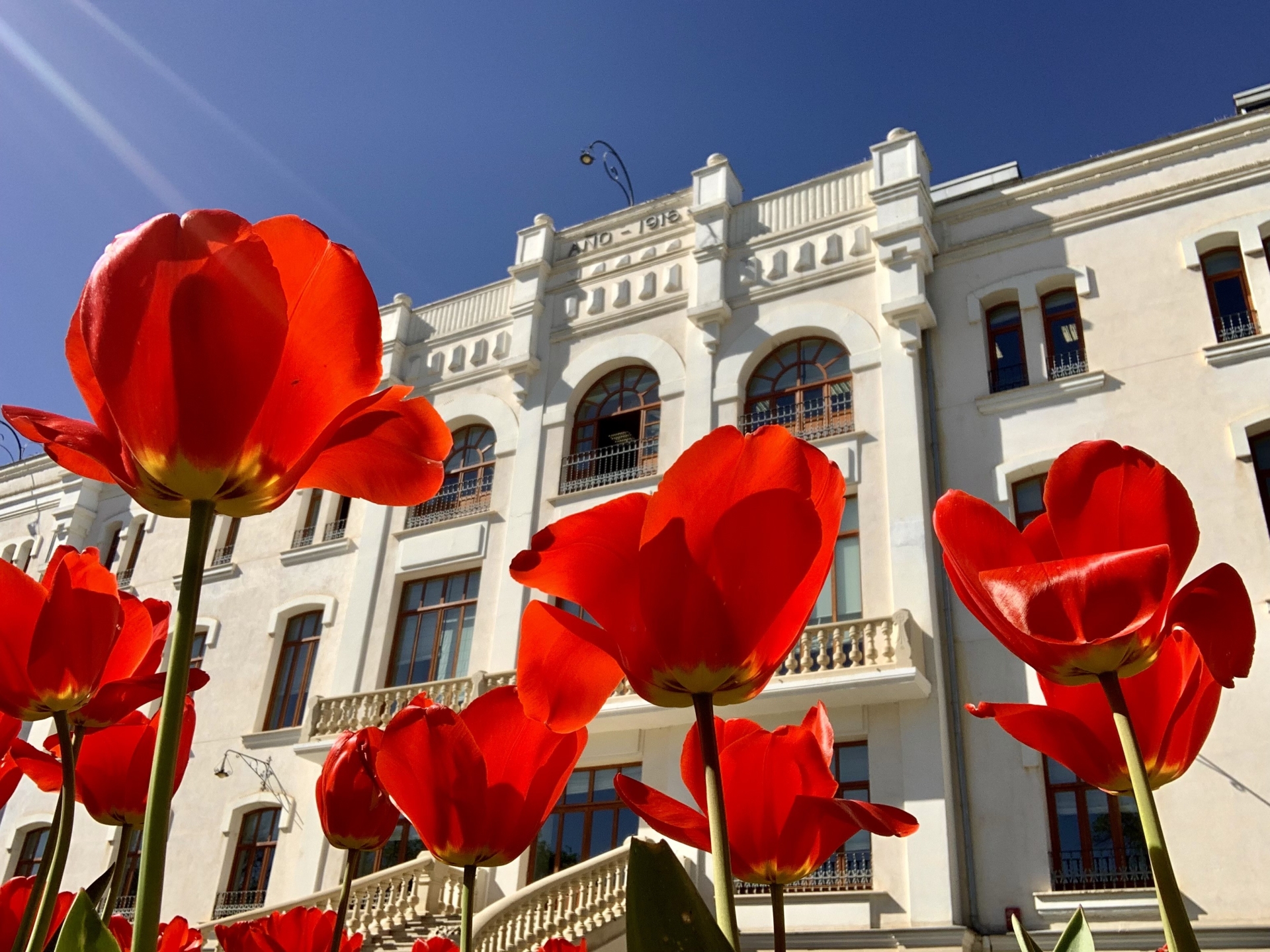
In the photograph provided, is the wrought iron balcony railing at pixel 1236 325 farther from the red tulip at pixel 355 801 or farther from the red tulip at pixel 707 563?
the red tulip at pixel 707 563

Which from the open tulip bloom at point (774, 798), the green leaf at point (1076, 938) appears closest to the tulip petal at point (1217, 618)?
the green leaf at point (1076, 938)

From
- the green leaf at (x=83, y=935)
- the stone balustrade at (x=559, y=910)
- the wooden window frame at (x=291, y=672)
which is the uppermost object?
the wooden window frame at (x=291, y=672)

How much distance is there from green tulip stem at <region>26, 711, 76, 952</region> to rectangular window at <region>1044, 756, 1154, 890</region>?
12.0 meters

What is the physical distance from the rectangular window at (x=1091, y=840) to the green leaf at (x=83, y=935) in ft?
40.1

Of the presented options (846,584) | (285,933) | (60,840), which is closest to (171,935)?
(285,933)

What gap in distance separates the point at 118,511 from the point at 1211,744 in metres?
23.3

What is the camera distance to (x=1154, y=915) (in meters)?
11.2

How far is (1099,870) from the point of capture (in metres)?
11.6

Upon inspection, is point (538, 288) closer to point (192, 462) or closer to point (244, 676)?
point (244, 676)

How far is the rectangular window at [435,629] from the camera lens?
17.7m

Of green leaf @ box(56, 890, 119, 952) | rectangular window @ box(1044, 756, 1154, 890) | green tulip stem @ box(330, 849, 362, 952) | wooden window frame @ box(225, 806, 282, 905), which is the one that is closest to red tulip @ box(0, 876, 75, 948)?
green tulip stem @ box(330, 849, 362, 952)

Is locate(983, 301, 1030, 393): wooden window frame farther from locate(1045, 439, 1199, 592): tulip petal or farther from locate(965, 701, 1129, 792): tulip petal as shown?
locate(1045, 439, 1199, 592): tulip petal

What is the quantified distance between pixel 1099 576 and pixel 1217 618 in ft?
0.59

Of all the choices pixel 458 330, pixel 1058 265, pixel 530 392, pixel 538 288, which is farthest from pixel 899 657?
pixel 458 330
